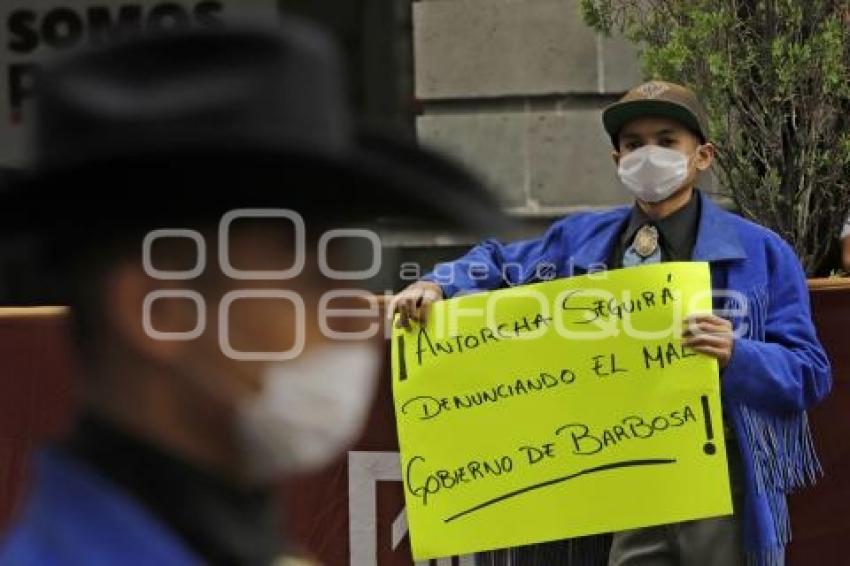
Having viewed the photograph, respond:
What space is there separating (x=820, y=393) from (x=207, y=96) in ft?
9.24

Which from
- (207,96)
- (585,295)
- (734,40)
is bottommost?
(585,295)

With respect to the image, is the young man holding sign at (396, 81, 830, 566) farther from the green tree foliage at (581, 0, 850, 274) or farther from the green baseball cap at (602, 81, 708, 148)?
the green tree foliage at (581, 0, 850, 274)

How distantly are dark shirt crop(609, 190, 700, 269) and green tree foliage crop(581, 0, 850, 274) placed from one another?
91.3 inches

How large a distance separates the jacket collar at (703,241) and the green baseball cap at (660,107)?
0.21 m

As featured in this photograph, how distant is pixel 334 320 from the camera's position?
6.01 feet

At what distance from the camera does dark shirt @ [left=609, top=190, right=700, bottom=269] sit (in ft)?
12.5

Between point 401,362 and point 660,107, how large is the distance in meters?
0.99

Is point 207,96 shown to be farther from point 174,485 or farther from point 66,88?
point 174,485

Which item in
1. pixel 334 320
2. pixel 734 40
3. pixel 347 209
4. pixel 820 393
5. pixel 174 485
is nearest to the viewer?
pixel 174 485

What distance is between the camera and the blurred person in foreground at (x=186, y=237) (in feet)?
4.25

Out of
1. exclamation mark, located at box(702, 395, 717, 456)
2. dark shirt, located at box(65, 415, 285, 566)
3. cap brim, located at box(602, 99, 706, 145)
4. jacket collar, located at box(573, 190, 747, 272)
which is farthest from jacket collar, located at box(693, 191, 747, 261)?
dark shirt, located at box(65, 415, 285, 566)

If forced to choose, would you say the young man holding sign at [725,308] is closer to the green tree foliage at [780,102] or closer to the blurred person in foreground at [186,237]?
the green tree foliage at [780,102]

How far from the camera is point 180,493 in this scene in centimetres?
130

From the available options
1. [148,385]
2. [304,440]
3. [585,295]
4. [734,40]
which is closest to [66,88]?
[148,385]
